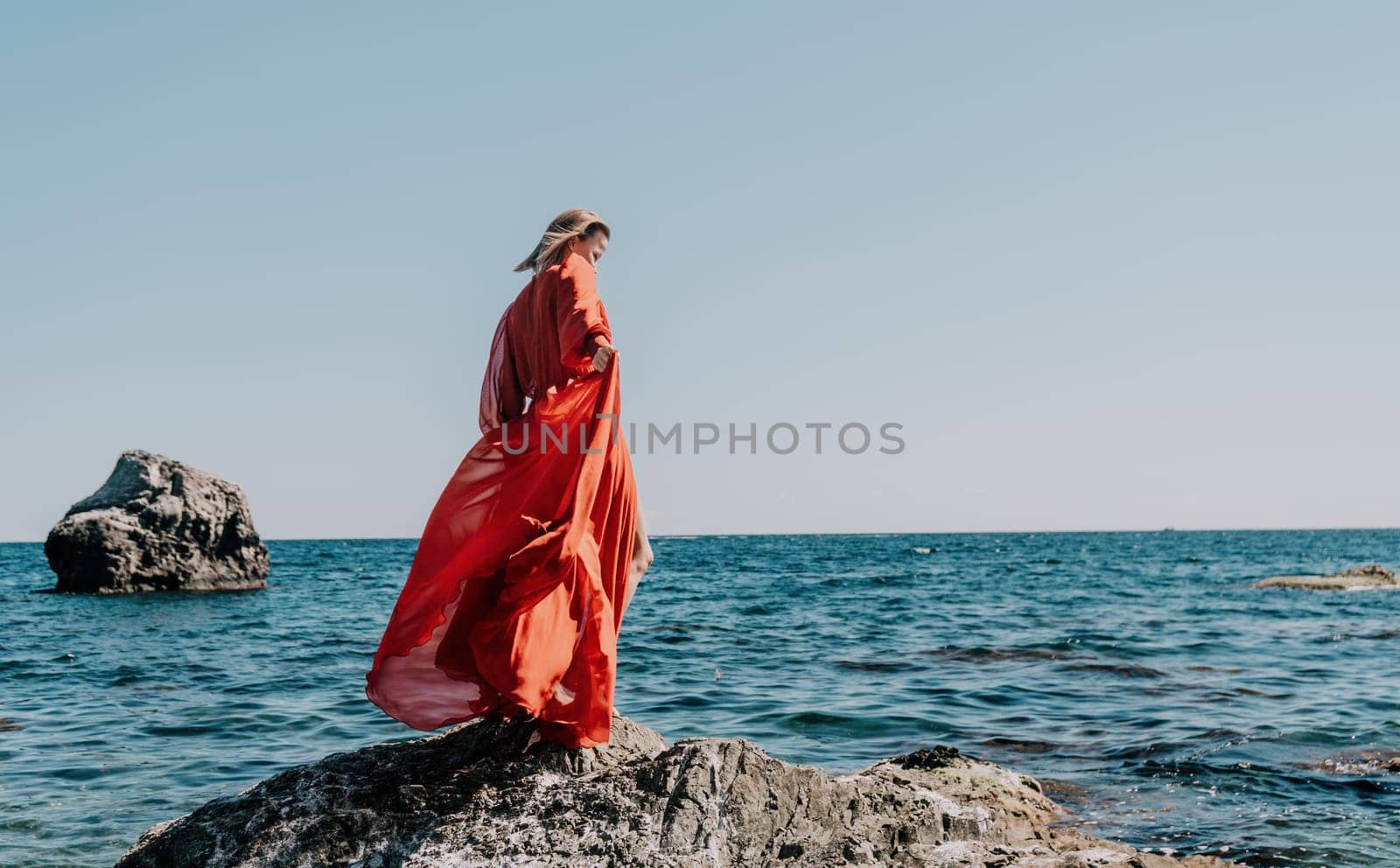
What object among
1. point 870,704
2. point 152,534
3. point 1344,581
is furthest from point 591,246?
point 1344,581

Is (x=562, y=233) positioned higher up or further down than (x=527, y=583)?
higher up

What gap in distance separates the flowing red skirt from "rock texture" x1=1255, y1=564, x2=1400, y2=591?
104 ft

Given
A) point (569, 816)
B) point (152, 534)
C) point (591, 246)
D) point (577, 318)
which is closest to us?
point (569, 816)

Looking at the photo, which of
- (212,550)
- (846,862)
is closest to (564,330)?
(846,862)

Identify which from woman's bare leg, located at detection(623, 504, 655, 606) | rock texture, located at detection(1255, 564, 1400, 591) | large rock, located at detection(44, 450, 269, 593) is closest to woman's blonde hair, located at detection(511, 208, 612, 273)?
woman's bare leg, located at detection(623, 504, 655, 606)

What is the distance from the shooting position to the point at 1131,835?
715 centimetres

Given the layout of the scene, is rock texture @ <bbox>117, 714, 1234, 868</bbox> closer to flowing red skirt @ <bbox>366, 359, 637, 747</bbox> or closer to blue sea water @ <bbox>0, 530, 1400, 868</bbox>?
flowing red skirt @ <bbox>366, 359, 637, 747</bbox>

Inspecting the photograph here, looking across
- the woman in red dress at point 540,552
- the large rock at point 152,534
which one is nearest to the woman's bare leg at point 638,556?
the woman in red dress at point 540,552

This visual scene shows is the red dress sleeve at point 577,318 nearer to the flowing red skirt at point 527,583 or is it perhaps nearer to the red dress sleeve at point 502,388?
the flowing red skirt at point 527,583

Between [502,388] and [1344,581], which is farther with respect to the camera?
[1344,581]

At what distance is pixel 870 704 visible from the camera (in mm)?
11523

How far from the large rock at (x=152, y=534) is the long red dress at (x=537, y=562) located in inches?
1090

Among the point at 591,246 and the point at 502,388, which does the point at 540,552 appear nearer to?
the point at 502,388

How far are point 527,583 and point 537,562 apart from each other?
10 cm
